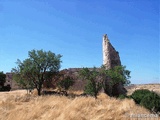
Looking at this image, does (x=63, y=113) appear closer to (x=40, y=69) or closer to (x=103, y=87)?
(x=103, y=87)

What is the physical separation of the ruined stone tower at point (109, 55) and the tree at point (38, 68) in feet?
20.4

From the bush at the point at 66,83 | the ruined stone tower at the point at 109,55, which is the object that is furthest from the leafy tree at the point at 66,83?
the ruined stone tower at the point at 109,55

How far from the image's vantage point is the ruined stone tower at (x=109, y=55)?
2147 cm

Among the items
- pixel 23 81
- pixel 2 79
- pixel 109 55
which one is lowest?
pixel 23 81

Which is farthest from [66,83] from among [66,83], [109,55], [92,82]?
[109,55]

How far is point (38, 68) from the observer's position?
946 inches

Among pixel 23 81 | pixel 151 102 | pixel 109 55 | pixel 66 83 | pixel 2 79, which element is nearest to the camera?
pixel 151 102

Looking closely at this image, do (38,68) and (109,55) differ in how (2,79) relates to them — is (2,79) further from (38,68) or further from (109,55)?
(109,55)

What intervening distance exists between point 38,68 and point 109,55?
27.4 feet

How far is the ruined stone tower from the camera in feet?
70.4

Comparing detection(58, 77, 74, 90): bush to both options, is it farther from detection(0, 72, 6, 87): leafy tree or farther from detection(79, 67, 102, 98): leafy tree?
detection(0, 72, 6, 87): leafy tree

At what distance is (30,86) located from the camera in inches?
955

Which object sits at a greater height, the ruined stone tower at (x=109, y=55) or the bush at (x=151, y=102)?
the ruined stone tower at (x=109, y=55)

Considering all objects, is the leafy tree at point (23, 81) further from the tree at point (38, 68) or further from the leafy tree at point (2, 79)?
the leafy tree at point (2, 79)
